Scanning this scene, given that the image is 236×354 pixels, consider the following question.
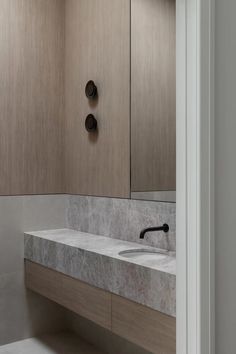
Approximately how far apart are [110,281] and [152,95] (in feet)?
4.01

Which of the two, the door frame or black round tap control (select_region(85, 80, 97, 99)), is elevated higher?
black round tap control (select_region(85, 80, 97, 99))

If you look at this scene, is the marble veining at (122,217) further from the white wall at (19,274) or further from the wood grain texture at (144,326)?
the wood grain texture at (144,326)

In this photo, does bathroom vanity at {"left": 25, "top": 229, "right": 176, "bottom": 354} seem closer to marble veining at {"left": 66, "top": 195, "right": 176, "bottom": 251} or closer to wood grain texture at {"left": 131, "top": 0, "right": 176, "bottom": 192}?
marble veining at {"left": 66, "top": 195, "right": 176, "bottom": 251}

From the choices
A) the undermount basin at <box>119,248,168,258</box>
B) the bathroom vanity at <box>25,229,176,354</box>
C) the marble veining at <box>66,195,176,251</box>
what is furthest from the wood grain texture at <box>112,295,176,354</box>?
the marble veining at <box>66,195,176,251</box>

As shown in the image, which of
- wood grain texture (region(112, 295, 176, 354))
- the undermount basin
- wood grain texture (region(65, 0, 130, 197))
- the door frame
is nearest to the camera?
the door frame

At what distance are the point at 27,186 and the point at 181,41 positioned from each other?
1.86m

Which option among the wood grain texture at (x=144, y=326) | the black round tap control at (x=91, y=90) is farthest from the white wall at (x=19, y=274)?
the wood grain texture at (x=144, y=326)

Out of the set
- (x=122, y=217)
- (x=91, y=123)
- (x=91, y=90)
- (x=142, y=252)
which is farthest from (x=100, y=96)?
(x=142, y=252)

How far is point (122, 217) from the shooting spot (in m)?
2.70
